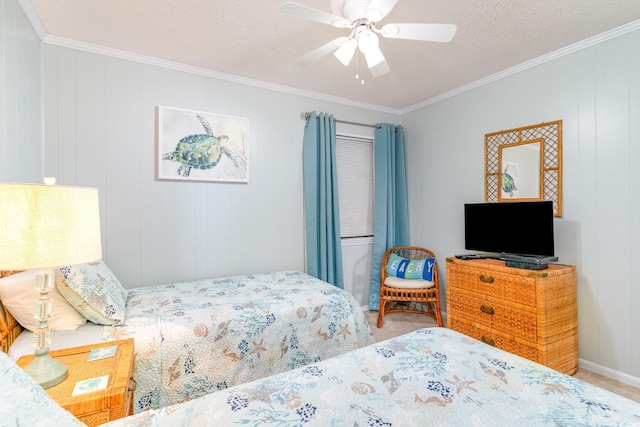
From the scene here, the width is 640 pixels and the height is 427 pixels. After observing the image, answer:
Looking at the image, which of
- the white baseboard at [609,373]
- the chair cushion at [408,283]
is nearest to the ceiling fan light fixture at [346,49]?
the chair cushion at [408,283]

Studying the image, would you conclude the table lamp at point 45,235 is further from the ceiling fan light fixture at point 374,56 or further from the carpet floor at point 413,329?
the carpet floor at point 413,329

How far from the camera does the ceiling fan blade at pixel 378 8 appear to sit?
1584 mm

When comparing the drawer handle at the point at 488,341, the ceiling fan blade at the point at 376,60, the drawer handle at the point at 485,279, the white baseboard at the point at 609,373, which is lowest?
the white baseboard at the point at 609,373

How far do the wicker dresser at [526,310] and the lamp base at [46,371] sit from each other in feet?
9.21

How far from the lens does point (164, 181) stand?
2.89 metres

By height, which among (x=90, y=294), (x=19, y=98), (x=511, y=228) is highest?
(x=19, y=98)

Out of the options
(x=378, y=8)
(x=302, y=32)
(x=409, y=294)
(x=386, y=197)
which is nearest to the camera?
(x=378, y=8)

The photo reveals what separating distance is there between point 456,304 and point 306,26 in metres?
2.67

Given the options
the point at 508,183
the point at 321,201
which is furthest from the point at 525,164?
the point at 321,201

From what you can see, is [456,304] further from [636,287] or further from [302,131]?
[302,131]

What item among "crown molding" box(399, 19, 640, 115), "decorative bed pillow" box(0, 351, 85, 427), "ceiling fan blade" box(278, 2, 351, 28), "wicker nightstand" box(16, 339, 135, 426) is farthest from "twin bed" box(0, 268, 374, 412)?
"crown molding" box(399, 19, 640, 115)

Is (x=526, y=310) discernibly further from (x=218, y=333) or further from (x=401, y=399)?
(x=218, y=333)

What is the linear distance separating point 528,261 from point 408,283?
1233 mm

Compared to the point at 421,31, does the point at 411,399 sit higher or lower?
lower
